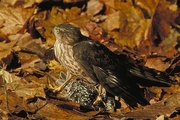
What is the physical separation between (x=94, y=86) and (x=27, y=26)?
1.52 metres

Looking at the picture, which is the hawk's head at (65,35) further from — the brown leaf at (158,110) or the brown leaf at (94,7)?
the brown leaf at (94,7)

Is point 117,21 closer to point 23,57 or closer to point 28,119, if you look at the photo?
point 23,57

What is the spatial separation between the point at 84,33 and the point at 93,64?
1.56 meters

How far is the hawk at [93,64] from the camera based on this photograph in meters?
5.55

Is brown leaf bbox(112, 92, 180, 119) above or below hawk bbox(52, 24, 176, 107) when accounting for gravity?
below

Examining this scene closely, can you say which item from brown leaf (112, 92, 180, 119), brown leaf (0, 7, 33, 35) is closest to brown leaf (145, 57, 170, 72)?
brown leaf (112, 92, 180, 119)

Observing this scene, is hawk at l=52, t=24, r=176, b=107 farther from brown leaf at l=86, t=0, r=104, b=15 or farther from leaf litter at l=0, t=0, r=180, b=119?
brown leaf at l=86, t=0, r=104, b=15

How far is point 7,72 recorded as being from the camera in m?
5.71

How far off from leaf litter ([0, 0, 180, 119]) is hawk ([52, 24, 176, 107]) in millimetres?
190

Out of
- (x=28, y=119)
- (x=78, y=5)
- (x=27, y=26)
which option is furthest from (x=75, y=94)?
(x=78, y=5)

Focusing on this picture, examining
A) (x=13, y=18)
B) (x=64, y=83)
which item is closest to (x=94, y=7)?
(x=13, y=18)

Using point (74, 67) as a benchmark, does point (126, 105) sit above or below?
below

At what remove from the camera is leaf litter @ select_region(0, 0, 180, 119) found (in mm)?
5285

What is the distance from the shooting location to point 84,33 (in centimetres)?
710
